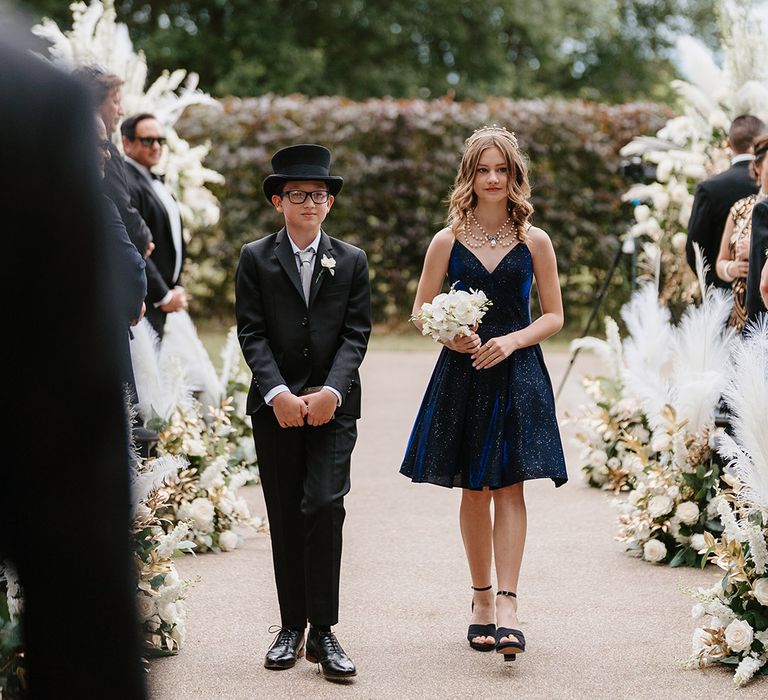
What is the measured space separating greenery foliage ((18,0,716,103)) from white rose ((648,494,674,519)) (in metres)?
18.2

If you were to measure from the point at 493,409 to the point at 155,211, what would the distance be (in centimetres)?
308

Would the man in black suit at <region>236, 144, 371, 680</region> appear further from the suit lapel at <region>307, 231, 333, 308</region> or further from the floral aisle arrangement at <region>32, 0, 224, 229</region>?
the floral aisle arrangement at <region>32, 0, 224, 229</region>

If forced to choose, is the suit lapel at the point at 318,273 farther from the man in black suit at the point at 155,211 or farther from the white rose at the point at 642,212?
the white rose at the point at 642,212

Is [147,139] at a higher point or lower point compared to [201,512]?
higher

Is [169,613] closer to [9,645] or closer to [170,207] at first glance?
[9,645]

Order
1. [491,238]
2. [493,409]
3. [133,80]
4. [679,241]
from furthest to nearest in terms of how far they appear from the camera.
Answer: [679,241] < [133,80] < [491,238] < [493,409]

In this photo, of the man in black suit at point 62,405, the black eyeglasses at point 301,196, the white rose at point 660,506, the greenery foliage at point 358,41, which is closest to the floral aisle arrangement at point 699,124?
the white rose at point 660,506

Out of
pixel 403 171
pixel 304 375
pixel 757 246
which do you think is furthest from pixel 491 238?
pixel 403 171

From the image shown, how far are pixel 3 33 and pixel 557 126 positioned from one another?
15880 mm

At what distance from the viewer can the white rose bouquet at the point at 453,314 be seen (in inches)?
173

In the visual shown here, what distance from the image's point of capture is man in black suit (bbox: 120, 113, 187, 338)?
22.6ft

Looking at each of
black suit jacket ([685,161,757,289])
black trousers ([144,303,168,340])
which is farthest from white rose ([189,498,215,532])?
black suit jacket ([685,161,757,289])

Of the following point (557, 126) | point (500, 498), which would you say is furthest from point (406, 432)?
point (557, 126)

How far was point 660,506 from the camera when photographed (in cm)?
580
